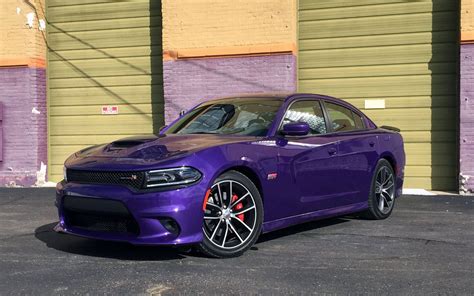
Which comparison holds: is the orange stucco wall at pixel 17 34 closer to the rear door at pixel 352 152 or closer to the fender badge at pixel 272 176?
the rear door at pixel 352 152

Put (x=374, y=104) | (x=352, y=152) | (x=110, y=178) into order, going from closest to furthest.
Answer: (x=110, y=178) < (x=352, y=152) < (x=374, y=104)

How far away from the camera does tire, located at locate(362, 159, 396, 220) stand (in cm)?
654

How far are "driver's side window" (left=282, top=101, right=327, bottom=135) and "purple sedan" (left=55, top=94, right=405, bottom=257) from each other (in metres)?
0.01

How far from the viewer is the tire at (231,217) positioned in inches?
185

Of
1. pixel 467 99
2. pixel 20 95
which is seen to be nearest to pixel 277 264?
pixel 467 99

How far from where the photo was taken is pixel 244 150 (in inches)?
193

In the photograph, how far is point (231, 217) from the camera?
4812 mm

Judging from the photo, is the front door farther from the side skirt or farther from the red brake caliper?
the red brake caliper

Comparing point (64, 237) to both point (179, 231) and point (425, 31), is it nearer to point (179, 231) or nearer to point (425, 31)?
point (179, 231)

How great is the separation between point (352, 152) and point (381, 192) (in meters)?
0.89

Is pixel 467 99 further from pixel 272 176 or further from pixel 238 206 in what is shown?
pixel 238 206

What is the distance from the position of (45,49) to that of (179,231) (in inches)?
A: 340

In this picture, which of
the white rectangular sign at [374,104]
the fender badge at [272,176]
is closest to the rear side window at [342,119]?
the fender badge at [272,176]

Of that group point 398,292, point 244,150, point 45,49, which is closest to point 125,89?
point 45,49
